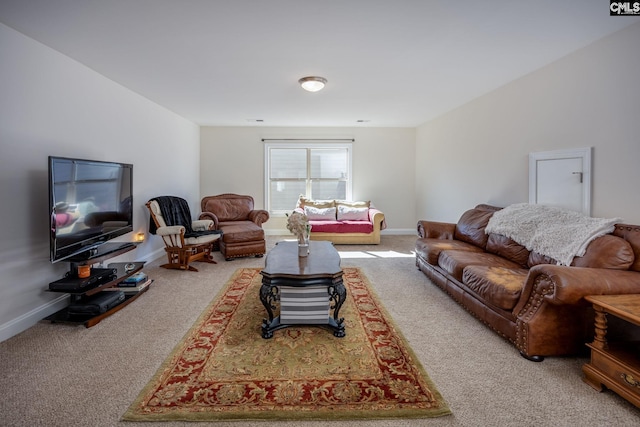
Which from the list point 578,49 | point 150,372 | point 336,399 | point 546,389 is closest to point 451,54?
point 578,49

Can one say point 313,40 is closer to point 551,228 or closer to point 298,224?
point 298,224

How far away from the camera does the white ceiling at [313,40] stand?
7.54ft

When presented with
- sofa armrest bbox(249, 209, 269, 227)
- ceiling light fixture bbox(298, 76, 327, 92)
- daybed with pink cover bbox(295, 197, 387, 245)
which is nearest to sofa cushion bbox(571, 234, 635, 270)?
ceiling light fixture bbox(298, 76, 327, 92)

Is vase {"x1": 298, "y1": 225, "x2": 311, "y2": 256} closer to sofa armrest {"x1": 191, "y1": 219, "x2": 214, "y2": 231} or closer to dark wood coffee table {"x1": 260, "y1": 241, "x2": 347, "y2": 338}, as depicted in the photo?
dark wood coffee table {"x1": 260, "y1": 241, "x2": 347, "y2": 338}

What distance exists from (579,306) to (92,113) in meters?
4.82

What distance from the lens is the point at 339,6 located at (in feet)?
7.45

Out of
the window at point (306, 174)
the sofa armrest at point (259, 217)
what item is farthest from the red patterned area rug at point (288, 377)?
the window at point (306, 174)

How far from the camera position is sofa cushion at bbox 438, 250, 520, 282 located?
10.1ft

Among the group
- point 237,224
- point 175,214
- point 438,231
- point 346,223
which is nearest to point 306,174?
point 346,223

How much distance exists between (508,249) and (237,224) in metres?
4.18

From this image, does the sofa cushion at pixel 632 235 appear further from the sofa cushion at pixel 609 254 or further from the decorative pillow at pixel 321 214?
the decorative pillow at pixel 321 214

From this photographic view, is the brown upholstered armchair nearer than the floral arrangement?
No

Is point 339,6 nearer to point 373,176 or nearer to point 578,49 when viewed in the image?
point 578,49

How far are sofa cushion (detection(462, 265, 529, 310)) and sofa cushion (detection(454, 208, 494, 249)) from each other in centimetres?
89
